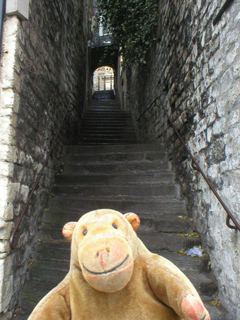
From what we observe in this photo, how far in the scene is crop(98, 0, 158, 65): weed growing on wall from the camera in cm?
521

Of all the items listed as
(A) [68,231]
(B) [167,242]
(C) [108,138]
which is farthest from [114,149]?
(A) [68,231]

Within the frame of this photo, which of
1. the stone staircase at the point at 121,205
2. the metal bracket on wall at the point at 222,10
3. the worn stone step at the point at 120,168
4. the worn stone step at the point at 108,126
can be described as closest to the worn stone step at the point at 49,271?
the stone staircase at the point at 121,205

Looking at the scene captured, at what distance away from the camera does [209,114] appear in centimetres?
248

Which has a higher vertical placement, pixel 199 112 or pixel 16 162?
pixel 199 112

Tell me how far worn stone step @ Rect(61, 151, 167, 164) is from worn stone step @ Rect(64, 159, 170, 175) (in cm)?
12

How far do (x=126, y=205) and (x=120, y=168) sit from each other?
3.17ft

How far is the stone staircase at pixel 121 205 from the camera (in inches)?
98.9

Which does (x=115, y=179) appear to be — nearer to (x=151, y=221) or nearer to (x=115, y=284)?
(x=151, y=221)

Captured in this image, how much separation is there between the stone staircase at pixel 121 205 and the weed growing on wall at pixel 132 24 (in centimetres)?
243

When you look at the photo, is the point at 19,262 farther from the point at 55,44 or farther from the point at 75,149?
the point at 55,44

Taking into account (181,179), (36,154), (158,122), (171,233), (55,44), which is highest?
(55,44)

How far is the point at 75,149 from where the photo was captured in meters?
4.84

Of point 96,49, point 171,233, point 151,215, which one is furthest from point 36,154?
point 96,49

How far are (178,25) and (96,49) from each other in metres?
9.47
